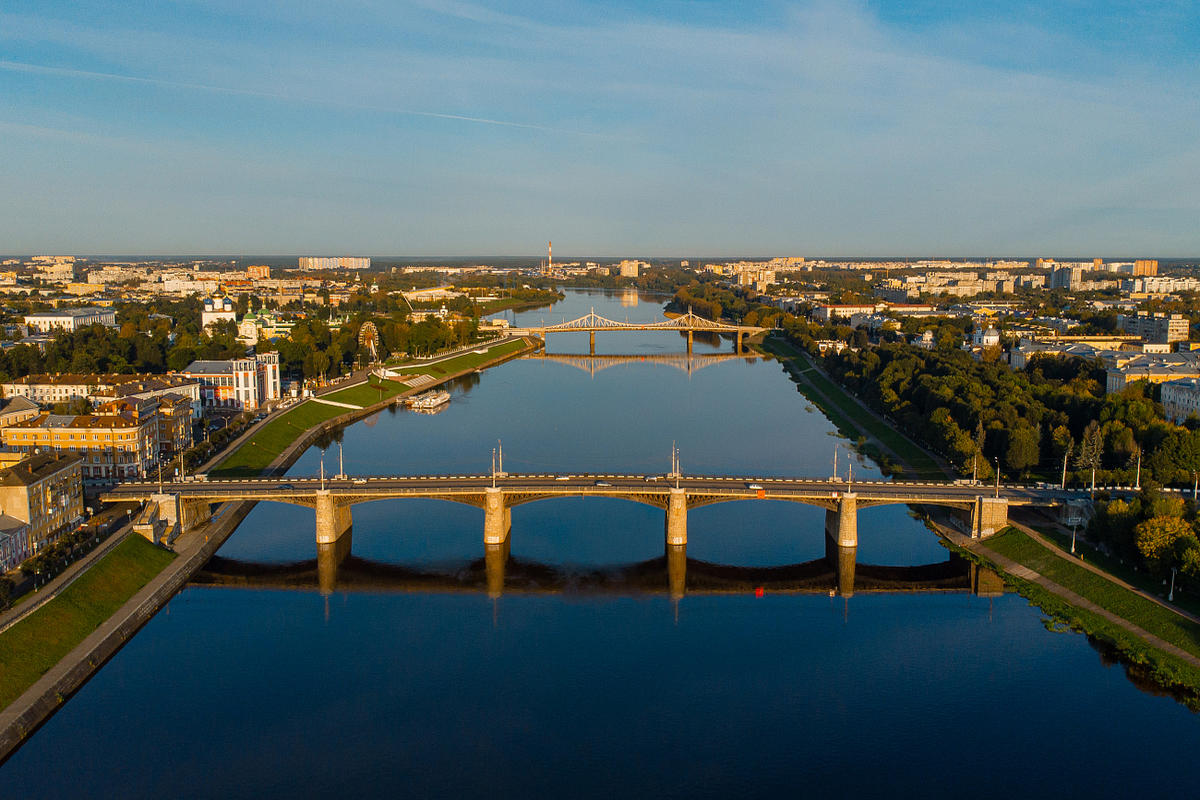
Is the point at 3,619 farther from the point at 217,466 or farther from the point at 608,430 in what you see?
the point at 608,430

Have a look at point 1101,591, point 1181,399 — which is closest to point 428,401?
point 1181,399

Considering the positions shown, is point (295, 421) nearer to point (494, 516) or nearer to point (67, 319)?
point (494, 516)

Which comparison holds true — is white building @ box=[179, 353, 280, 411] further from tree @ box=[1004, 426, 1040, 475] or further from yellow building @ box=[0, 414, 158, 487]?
tree @ box=[1004, 426, 1040, 475]

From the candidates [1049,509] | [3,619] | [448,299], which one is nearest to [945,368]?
[1049,509]

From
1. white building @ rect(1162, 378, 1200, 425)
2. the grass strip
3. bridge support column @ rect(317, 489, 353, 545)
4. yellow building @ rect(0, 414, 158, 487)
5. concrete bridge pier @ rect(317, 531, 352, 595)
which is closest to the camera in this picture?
the grass strip

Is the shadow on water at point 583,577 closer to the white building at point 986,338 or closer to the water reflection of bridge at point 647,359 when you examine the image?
the white building at point 986,338

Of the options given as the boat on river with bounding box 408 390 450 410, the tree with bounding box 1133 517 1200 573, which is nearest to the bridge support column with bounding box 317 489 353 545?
the tree with bounding box 1133 517 1200 573
